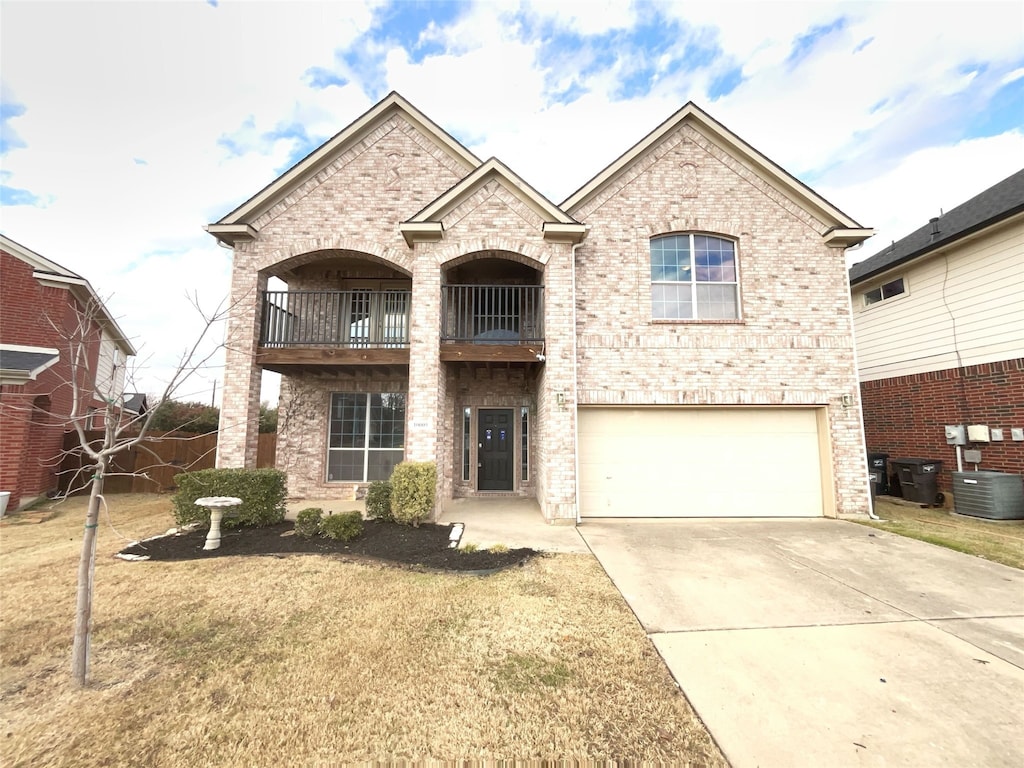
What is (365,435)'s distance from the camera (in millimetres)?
10211

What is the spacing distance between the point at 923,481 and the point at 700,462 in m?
5.51

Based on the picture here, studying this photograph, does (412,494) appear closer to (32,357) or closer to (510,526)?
(510,526)

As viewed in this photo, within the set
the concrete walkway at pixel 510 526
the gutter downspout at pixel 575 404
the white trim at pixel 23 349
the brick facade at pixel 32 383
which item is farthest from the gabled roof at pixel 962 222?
the white trim at pixel 23 349

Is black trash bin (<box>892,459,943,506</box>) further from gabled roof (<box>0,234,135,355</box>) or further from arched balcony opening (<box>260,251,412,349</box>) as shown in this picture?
gabled roof (<box>0,234,135,355</box>)

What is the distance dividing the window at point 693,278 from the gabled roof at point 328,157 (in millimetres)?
5092

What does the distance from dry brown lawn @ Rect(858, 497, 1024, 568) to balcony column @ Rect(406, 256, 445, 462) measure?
27.5 feet

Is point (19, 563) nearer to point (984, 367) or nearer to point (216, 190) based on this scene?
point (216, 190)

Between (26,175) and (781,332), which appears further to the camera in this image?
(26,175)

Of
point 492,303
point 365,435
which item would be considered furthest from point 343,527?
point 492,303

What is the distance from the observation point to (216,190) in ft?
Answer: 42.4

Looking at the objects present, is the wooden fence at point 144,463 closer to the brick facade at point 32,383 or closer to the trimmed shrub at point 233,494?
the brick facade at point 32,383

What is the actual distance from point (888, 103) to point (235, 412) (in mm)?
19088

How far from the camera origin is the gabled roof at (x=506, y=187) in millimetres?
8039

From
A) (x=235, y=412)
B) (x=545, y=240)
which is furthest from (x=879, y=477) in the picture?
(x=235, y=412)
